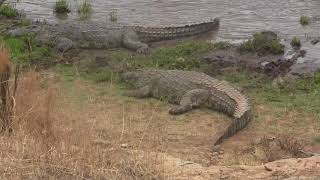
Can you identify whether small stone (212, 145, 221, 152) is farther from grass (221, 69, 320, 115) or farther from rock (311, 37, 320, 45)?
rock (311, 37, 320, 45)

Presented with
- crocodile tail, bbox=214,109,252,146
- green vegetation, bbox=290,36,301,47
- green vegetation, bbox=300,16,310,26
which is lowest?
crocodile tail, bbox=214,109,252,146

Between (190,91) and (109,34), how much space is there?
3245 millimetres

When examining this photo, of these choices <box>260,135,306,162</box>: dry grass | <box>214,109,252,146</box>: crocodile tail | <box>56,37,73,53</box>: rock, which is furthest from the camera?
<box>56,37,73,53</box>: rock

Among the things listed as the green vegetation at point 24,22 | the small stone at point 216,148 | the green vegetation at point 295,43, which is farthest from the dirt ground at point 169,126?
the green vegetation at point 24,22

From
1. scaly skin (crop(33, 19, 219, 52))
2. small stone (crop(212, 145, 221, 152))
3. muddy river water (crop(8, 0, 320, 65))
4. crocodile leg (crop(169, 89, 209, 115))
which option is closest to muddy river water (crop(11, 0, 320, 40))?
muddy river water (crop(8, 0, 320, 65))

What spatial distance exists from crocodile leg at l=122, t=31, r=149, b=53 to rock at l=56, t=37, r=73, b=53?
3.16ft

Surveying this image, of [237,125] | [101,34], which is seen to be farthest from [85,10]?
[237,125]

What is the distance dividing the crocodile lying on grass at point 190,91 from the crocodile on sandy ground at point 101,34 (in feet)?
6.61

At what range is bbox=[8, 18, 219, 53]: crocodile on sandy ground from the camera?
11.5 metres

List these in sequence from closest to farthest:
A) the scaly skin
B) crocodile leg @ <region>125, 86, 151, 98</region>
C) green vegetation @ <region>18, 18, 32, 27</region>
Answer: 1. crocodile leg @ <region>125, 86, 151, 98</region>
2. the scaly skin
3. green vegetation @ <region>18, 18, 32, 27</region>

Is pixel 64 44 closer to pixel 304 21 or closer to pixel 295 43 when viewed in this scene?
pixel 295 43

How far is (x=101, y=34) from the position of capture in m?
11.7

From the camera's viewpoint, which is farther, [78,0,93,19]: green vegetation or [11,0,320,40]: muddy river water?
[78,0,93,19]: green vegetation

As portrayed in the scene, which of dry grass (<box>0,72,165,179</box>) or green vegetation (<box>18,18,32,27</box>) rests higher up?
dry grass (<box>0,72,165,179</box>)
